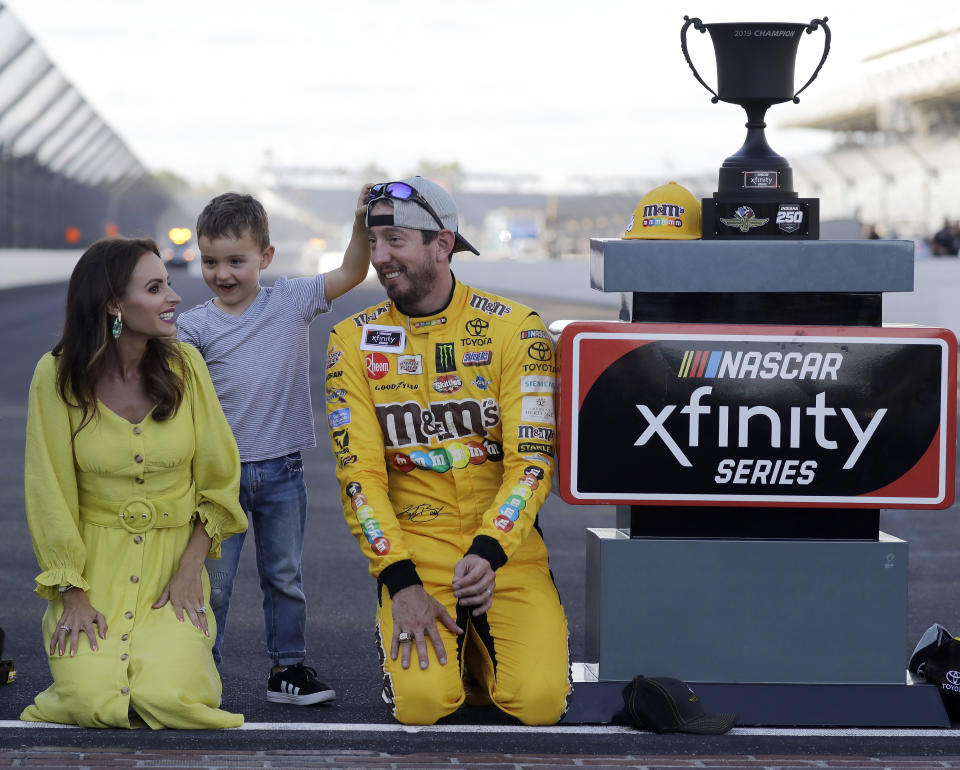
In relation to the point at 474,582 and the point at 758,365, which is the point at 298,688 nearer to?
the point at 474,582

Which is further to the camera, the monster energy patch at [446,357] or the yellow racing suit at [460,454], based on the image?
the monster energy patch at [446,357]

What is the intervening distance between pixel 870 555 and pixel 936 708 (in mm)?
507

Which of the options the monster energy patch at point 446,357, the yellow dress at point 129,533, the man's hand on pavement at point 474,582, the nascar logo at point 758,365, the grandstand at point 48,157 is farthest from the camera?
the grandstand at point 48,157

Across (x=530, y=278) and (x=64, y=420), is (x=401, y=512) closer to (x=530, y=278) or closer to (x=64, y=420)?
(x=64, y=420)

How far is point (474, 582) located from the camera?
12.4 feet

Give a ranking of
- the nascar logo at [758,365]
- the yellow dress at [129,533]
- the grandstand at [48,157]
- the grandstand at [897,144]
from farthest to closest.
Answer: the grandstand at [897,144], the grandstand at [48,157], the nascar logo at [758,365], the yellow dress at [129,533]

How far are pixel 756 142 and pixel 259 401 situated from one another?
177cm

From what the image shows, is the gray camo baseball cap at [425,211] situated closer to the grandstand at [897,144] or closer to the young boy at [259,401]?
the young boy at [259,401]

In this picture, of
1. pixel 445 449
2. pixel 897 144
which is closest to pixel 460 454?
pixel 445 449

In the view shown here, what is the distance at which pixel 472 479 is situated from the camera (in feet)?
13.6

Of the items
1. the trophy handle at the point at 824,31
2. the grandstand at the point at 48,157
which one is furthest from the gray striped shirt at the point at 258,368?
the grandstand at the point at 48,157

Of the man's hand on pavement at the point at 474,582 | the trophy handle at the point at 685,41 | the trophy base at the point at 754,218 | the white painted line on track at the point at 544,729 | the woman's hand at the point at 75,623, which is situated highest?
the trophy handle at the point at 685,41

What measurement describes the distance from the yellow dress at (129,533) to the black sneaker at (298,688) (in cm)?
26

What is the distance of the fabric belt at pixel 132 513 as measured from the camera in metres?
4.04
